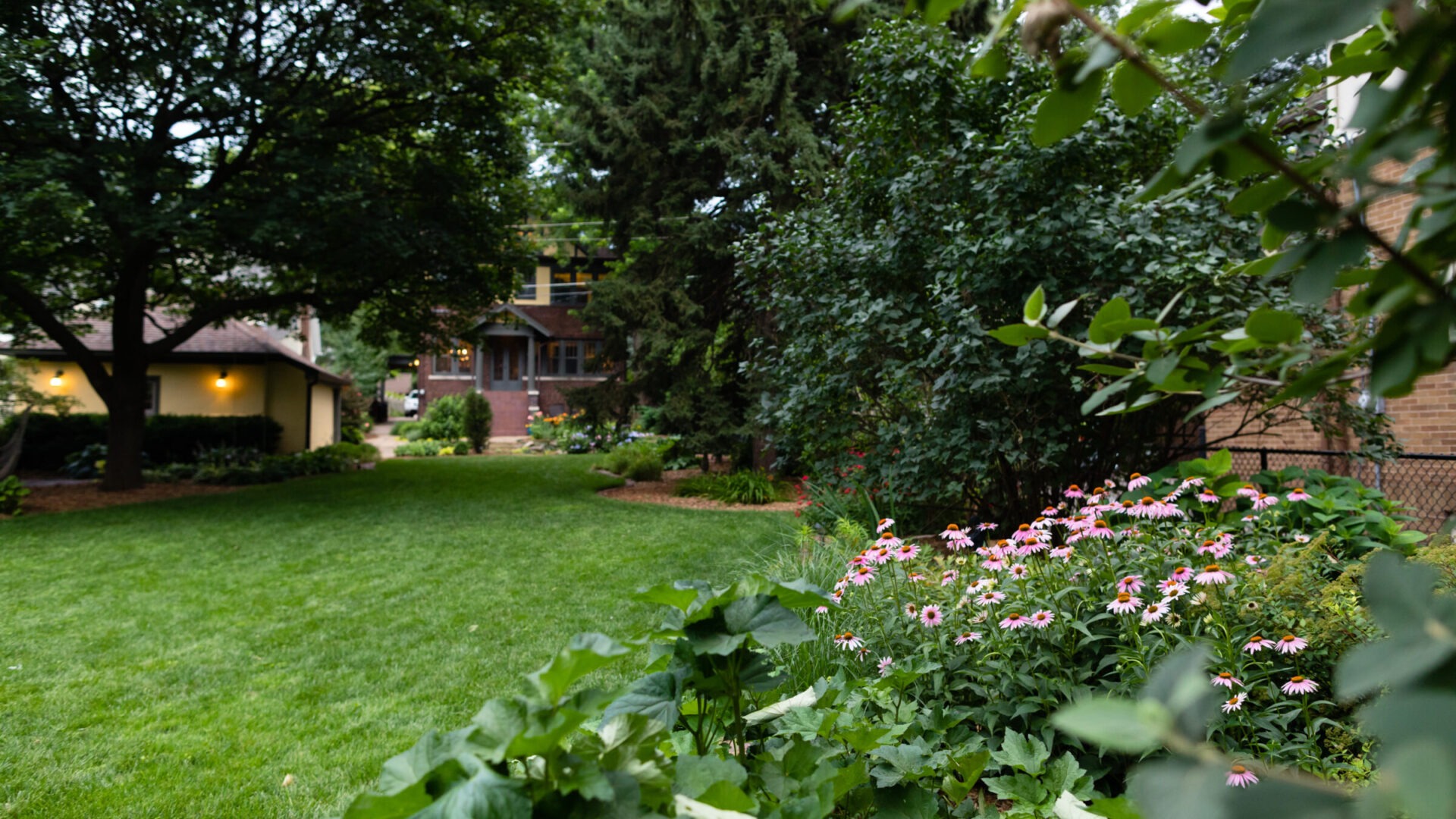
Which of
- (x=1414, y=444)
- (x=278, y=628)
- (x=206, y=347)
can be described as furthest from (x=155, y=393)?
(x=1414, y=444)

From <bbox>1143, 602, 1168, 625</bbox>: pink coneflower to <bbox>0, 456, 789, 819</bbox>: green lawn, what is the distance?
8.74 feet

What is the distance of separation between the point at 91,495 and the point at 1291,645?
1493 cm

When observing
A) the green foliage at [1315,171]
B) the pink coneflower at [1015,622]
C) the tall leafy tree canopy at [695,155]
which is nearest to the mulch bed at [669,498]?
the tall leafy tree canopy at [695,155]

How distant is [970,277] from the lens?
15.9 feet

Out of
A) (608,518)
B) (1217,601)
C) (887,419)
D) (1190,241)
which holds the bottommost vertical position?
(608,518)

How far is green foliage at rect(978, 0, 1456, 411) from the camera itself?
510 millimetres

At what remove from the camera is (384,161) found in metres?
12.5

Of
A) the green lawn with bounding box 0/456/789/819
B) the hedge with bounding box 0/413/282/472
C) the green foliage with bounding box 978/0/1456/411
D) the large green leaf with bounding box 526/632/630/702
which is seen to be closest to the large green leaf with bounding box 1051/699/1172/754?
the green foliage with bounding box 978/0/1456/411

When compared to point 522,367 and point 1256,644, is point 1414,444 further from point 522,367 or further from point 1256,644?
point 522,367

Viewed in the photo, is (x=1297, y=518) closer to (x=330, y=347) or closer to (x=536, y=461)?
(x=536, y=461)

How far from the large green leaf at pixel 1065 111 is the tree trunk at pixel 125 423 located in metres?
15.0

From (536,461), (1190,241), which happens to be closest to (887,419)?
Answer: (1190,241)

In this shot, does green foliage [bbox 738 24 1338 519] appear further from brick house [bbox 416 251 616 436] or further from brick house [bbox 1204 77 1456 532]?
brick house [bbox 416 251 616 436]

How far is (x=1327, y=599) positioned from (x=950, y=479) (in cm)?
308
